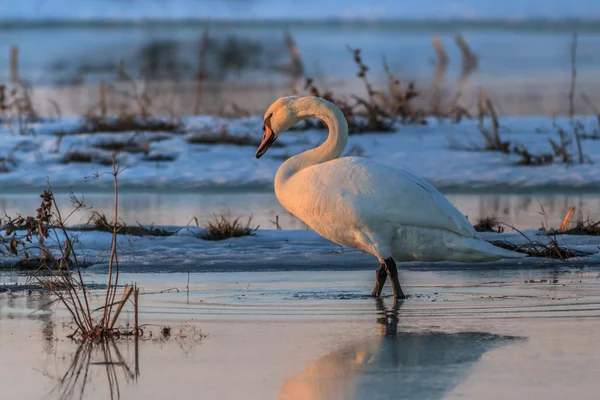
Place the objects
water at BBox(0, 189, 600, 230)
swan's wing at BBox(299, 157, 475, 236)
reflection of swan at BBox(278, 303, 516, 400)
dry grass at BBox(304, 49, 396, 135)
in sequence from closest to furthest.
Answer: reflection of swan at BBox(278, 303, 516, 400) < swan's wing at BBox(299, 157, 475, 236) < water at BBox(0, 189, 600, 230) < dry grass at BBox(304, 49, 396, 135)

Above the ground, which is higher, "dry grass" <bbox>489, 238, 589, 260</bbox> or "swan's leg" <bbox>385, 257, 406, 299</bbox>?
"dry grass" <bbox>489, 238, 589, 260</bbox>

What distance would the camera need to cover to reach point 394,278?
25.5ft

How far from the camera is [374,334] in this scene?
21.3 ft

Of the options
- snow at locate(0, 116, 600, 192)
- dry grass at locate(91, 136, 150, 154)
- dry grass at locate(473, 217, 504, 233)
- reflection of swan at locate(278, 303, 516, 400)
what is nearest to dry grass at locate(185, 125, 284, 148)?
snow at locate(0, 116, 600, 192)

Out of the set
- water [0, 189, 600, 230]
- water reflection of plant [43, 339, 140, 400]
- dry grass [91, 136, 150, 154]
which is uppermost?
dry grass [91, 136, 150, 154]

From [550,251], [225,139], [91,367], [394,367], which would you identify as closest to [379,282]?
[550,251]

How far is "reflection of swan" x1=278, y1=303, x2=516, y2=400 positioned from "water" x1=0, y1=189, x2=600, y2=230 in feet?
15.1

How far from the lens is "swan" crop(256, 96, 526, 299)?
25.2 feet

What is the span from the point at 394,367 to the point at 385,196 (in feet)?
6.92

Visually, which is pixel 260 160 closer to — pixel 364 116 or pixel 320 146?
pixel 364 116

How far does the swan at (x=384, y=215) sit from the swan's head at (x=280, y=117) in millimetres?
778

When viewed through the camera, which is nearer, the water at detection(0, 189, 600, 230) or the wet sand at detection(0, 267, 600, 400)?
the wet sand at detection(0, 267, 600, 400)

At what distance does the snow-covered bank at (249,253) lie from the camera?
28.9 feet

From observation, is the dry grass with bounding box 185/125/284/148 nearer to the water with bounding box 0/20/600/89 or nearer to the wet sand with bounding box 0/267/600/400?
the wet sand with bounding box 0/267/600/400
